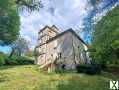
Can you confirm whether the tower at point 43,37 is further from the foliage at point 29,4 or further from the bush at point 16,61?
the foliage at point 29,4

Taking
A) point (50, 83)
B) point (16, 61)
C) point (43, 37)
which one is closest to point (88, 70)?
point (50, 83)

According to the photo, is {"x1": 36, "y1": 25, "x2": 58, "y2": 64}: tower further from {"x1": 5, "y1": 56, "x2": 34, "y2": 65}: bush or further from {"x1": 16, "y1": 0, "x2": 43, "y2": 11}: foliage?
{"x1": 16, "y1": 0, "x2": 43, "y2": 11}: foliage

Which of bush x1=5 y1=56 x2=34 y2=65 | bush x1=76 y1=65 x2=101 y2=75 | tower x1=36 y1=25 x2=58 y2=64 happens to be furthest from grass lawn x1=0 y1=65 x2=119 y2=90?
bush x1=5 y1=56 x2=34 y2=65

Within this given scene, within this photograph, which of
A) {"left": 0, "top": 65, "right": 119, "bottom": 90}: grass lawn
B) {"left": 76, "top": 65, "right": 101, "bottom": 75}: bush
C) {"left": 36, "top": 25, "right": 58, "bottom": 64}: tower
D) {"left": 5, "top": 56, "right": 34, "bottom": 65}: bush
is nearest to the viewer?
{"left": 0, "top": 65, "right": 119, "bottom": 90}: grass lawn

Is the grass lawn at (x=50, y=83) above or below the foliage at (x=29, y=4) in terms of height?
below

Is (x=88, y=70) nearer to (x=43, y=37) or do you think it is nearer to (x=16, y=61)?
(x=43, y=37)

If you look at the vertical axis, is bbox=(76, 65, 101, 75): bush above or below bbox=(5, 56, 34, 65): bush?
below

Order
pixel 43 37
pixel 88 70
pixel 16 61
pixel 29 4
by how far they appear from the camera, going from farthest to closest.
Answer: pixel 16 61 < pixel 43 37 < pixel 88 70 < pixel 29 4

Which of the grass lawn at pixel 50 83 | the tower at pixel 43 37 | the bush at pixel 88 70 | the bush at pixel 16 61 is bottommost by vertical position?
the grass lawn at pixel 50 83

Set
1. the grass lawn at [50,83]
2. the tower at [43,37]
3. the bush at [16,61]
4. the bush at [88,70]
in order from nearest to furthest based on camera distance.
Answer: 1. the grass lawn at [50,83]
2. the bush at [88,70]
3. the tower at [43,37]
4. the bush at [16,61]

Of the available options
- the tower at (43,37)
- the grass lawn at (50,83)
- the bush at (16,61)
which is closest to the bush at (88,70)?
the grass lawn at (50,83)

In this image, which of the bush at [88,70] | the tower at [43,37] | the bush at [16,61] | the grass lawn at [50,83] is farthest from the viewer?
the bush at [16,61]

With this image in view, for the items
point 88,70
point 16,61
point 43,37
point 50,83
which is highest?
point 43,37

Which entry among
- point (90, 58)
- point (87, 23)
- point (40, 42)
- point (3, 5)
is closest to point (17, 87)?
point (3, 5)
